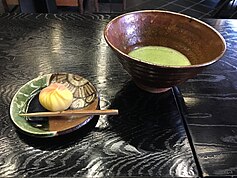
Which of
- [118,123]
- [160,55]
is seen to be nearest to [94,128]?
[118,123]

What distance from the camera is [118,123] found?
680mm

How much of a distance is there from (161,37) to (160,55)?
86 millimetres

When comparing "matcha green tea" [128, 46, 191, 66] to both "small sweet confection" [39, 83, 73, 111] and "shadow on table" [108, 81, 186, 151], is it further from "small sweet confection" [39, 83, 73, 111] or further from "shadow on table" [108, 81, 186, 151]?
"small sweet confection" [39, 83, 73, 111]

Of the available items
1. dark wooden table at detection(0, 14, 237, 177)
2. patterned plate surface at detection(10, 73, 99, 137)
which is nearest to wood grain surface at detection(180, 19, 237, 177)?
dark wooden table at detection(0, 14, 237, 177)

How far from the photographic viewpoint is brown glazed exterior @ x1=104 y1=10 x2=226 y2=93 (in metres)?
0.70

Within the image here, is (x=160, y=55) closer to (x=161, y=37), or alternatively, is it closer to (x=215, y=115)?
(x=161, y=37)

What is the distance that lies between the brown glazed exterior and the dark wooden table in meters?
0.08

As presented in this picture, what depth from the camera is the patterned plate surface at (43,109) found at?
0.62 meters

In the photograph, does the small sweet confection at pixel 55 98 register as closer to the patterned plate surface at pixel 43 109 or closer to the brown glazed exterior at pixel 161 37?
the patterned plate surface at pixel 43 109

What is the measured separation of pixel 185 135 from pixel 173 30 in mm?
348

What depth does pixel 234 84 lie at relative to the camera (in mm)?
819

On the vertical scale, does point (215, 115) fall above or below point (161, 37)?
below

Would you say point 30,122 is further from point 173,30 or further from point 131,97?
point 173,30

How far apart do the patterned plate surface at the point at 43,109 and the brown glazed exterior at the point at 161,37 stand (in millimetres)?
130
